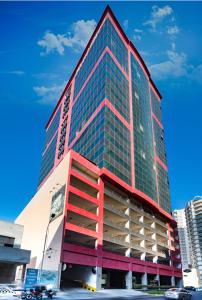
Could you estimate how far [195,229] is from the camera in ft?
543

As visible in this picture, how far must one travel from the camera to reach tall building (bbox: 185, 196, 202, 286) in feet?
519

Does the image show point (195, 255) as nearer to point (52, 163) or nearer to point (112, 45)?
point (52, 163)

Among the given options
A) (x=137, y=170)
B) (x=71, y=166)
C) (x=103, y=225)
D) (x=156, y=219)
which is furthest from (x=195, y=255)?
(x=71, y=166)

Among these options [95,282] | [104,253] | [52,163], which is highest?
[52,163]

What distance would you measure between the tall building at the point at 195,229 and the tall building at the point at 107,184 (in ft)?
317

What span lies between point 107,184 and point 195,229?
136467 millimetres

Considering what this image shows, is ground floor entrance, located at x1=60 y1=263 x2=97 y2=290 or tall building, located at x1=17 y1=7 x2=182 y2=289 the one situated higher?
tall building, located at x1=17 y1=7 x2=182 y2=289

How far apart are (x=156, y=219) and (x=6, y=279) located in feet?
142

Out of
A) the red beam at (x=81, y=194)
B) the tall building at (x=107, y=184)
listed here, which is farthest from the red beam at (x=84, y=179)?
the red beam at (x=81, y=194)

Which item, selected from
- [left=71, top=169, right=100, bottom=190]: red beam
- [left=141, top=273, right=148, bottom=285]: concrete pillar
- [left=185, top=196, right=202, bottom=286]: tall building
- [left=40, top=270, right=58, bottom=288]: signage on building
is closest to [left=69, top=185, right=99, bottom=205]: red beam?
[left=71, top=169, right=100, bottom=190]: red beam

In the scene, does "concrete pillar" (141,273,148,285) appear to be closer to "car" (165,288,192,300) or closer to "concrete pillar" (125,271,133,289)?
"concrete pillar" (125,271,133,289)

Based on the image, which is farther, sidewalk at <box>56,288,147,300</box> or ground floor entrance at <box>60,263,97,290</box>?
ground floor entrance at <box>60,263,97,290</box>

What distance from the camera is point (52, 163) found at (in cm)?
8619

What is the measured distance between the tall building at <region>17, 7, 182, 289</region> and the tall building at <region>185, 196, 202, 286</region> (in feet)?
317
